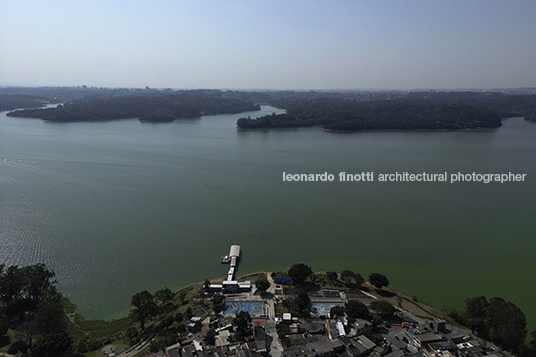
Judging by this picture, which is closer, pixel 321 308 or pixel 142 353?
pixel 142 353

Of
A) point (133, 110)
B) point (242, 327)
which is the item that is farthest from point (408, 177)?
point (133, 110)

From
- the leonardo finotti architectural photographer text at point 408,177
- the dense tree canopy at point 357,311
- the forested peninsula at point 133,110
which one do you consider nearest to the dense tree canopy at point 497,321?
the dense tree canopy at point 357,311

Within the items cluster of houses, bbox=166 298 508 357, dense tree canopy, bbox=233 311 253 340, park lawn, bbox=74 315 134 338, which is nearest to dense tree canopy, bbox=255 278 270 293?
cluster of houses, bbox=166 298 508 357

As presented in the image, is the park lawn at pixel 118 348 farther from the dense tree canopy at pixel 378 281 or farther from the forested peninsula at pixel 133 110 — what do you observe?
the forested peninsula at pixel 133 110

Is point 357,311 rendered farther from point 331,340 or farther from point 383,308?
point 331,340

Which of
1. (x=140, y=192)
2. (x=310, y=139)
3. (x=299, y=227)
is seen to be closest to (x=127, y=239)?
(x=140, y=192)

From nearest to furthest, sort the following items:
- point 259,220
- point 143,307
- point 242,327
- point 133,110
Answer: point 242,327, point 143,307, point 259,220, point 133,110

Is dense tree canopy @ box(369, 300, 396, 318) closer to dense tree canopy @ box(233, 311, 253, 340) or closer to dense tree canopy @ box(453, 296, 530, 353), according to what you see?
dense tree canopy @ box(453, 296, 530, 353)
